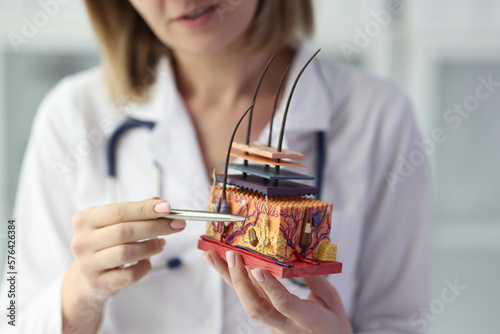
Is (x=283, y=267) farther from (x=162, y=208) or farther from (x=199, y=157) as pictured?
(x=199, y=157)

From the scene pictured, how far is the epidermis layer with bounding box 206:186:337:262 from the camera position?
625 mm

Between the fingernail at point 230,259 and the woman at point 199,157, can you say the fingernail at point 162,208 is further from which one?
the woman at point 199,157

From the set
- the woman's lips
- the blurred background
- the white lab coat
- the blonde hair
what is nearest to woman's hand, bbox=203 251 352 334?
the white lab coat

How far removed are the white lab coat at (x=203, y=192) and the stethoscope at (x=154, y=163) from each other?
0.05ft

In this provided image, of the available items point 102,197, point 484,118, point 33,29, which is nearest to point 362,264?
point 102,197

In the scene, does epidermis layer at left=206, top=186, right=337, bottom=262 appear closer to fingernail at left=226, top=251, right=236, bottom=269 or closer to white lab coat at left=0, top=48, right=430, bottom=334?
fingernail at left=226, top=251, right=236, bottom=269

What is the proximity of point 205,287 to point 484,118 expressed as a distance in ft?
5.07

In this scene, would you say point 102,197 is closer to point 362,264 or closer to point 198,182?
point 198,182

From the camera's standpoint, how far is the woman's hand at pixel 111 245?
675 mm

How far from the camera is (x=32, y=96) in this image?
1895 millimetres

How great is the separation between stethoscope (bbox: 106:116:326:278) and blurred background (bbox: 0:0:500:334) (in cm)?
98

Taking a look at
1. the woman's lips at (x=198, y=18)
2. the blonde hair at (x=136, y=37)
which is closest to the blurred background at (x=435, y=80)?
the blonde hair at (x=136, y=37)

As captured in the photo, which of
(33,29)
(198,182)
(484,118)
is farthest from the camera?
(484,118)

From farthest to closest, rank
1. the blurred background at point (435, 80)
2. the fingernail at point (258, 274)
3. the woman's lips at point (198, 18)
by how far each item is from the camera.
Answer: the blurred background at point (435, 80)
the woman's lips at point (198, 18)
the fingernail at point (258, 274)
